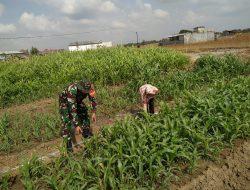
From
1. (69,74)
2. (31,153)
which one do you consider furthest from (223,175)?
(69,74)

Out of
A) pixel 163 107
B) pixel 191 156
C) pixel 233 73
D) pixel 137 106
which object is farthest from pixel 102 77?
pixel 191 156

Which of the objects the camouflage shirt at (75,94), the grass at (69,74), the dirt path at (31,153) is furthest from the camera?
the grass at (69,74)

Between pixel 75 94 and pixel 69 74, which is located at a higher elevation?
pixel 75 94

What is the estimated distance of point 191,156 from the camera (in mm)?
4523

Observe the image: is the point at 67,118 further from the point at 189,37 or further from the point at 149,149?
the point at 189,37

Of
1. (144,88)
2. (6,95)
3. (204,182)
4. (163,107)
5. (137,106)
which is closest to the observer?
(204,182)

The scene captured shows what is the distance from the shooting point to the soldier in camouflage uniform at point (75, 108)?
5.73 metres

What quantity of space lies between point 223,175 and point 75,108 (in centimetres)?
271

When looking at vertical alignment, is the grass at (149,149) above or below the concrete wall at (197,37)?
above

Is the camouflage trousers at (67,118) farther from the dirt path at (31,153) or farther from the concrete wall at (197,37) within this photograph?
the concrete wall at (197,37)

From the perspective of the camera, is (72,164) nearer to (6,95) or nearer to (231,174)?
(231,174)

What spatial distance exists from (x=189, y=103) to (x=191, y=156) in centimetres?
166

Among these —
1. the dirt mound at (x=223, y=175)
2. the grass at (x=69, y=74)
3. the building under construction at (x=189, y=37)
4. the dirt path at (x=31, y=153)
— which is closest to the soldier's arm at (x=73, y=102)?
the dirt path at (x=31, y=153)

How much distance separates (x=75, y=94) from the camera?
5.81 metres
